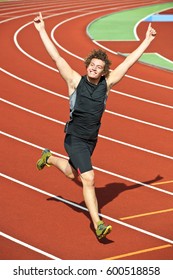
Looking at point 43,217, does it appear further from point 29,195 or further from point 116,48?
point 116,48

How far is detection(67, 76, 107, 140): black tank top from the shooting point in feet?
24.4

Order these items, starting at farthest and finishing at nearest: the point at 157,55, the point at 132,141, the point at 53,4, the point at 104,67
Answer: the point at 53,4 < the point at 157,55 < the point at 132,141 < the point at 104,67

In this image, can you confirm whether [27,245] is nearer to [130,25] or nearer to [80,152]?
[80,152]

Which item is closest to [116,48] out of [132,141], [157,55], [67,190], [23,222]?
[157,55]

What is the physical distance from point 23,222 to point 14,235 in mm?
355

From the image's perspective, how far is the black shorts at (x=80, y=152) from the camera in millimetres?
7520

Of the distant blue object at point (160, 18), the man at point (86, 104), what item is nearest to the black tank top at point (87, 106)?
the man at point (86, 104)

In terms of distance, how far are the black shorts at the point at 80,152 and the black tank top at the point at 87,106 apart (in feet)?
0.26

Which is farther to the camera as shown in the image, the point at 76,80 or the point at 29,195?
the point at 29,195

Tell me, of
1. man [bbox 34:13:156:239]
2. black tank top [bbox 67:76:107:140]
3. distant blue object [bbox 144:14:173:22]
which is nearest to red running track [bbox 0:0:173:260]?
man [bbox 34:13:156:239]

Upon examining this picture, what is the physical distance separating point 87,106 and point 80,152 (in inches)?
19.3

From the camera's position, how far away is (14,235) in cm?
759

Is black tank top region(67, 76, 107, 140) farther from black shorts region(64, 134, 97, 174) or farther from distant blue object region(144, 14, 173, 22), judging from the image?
distant blue object region(144, 14, 173, 22)

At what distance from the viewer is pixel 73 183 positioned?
9234 millimetres
